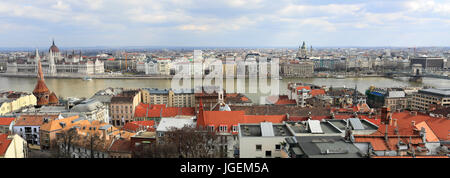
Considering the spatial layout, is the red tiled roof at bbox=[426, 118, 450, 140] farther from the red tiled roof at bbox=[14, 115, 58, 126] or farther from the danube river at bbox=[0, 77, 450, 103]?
the danube river at bbox=[0, 77, 450, 103]

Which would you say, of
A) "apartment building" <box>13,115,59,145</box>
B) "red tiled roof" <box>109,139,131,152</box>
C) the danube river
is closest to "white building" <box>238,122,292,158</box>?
"red tiled roof" <box>109,139,131,152</box>

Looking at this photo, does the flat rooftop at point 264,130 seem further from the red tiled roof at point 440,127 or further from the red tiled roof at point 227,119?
the red tiled roof at point 440,127

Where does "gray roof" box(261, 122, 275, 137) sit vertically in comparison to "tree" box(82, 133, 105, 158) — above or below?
above

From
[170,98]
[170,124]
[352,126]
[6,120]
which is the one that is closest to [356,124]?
[352,126]

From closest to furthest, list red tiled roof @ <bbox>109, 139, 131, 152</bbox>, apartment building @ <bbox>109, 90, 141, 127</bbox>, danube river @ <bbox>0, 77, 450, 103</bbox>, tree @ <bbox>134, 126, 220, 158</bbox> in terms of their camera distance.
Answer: tree @ <bbox>134, 126, 220, 158</bbox> → red tiled roof @ <bbox>109, 139, 131, 152</bbox> → apartment building @ <bbox>109, 90, 141, 127</bbox> → danube river @ <bbox>0, 77, 450, 103</bbox>

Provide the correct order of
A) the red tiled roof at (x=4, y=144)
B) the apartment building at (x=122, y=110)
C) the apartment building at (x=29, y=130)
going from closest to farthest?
the red tiled roof at (x=4, y=144), the apartment building at (x=29, y=130), the apartment building at (x=122, y=110)

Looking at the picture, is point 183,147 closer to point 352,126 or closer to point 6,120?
point 352,126

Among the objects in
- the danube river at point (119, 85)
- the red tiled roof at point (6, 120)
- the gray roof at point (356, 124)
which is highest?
the gray roof at point (356, 124)

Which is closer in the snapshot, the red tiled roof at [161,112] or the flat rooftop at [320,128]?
the flat rooftop at [320,128]

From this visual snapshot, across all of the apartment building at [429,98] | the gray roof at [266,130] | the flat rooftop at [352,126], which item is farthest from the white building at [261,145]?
the apartment building at [429,98]

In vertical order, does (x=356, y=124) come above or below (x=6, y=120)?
above
